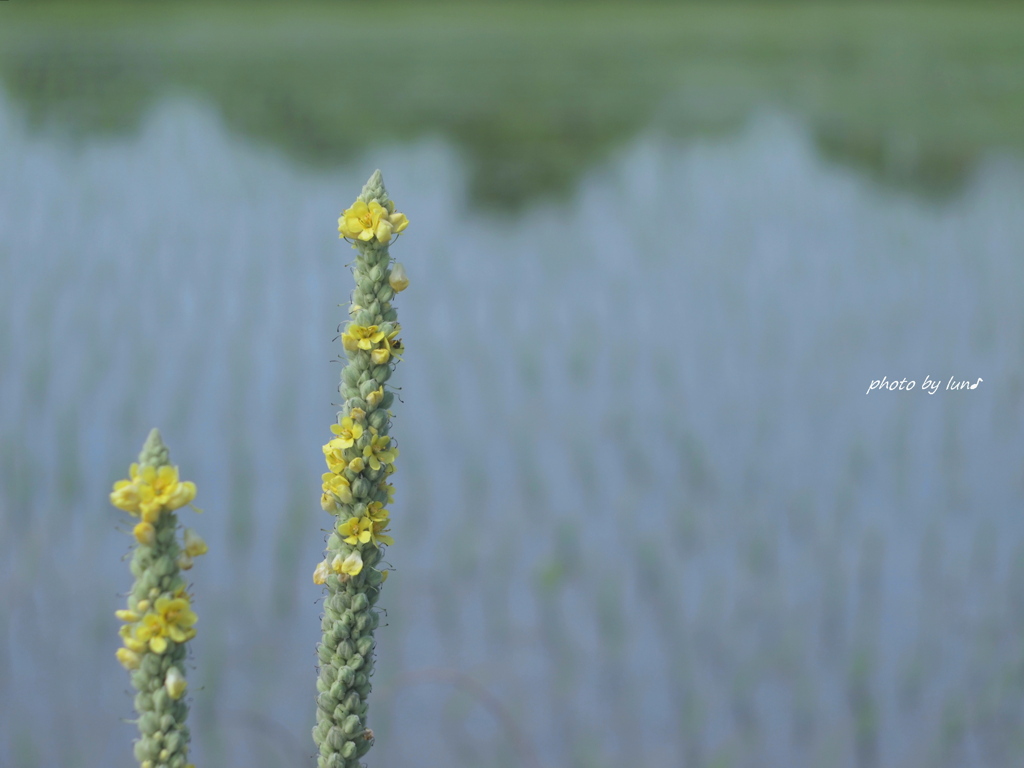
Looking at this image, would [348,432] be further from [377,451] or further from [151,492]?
[151,492]

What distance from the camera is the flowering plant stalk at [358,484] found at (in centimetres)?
103

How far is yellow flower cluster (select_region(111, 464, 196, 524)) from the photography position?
87 centimetres

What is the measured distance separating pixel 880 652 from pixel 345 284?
9.34ft

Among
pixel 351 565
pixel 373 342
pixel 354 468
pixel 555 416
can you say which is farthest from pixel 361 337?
pixel 555 416

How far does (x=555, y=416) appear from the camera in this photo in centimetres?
399

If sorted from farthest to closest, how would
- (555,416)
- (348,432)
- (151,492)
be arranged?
1. (555,416)
2. (348,432)
3. (151,492)

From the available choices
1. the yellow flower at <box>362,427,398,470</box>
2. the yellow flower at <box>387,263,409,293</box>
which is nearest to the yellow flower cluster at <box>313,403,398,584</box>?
the yellow flower at <box>362,427,398,470</box>

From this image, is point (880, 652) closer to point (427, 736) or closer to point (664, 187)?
point (427, 736)

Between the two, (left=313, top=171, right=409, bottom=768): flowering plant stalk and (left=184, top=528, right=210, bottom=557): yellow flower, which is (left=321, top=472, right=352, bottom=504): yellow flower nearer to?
(left=313, top=171, right=409, bottom=768): flowering plant stalk

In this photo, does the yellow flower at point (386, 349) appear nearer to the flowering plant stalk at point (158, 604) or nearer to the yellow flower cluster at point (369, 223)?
the yellow flower cluster at point (369, 223)

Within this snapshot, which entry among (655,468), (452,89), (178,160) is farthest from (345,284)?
(452,89)

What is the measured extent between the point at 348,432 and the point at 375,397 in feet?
0.15

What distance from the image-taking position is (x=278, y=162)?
6.27 m

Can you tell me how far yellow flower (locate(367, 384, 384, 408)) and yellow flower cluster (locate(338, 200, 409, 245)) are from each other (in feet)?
0.52
